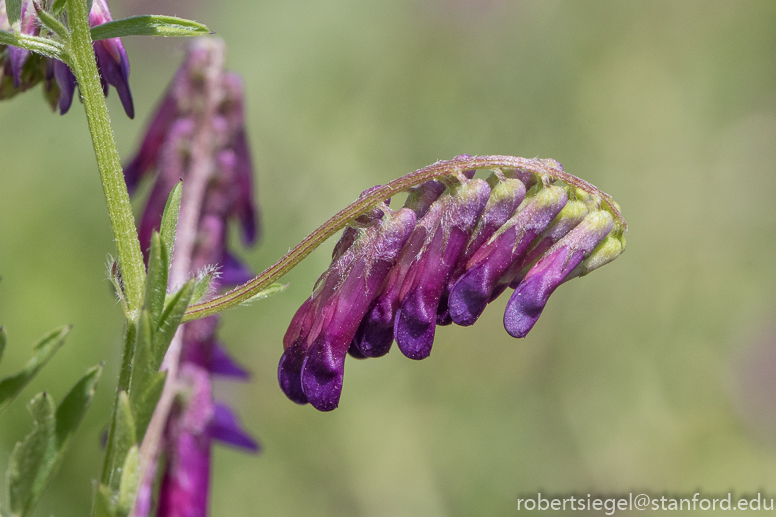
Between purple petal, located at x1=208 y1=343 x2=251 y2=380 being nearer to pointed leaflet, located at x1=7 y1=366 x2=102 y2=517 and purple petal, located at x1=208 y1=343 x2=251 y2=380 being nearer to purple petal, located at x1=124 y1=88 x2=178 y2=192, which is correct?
purple petal, located at x1=124 y1=88 x2=178 y2=192

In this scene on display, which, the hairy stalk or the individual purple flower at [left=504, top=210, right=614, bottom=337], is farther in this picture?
the individual purple flower at [left=504, top=210, right=614, bottom=337]

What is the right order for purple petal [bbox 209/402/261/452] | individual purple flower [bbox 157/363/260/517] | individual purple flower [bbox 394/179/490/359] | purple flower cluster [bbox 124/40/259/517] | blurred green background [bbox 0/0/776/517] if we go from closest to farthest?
individual purple flower [bbox 394/179/490/359], individual purple flower [bbox 157/363/260/517], purple flower cluster [bbox 124/40/259/517], purple petal [bbox 209/402/261/452], blurred green background [bbox 0/0/776/517]

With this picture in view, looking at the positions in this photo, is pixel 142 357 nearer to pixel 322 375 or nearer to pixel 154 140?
pixel 322 375

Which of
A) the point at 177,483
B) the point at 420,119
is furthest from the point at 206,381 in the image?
the point at 420,119

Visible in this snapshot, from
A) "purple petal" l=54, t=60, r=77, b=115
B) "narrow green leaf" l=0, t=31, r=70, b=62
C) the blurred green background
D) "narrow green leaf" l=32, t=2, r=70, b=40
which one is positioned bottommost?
the blurred green background

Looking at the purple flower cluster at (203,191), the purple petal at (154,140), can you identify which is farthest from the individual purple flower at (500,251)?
the purple petal at (154,140)

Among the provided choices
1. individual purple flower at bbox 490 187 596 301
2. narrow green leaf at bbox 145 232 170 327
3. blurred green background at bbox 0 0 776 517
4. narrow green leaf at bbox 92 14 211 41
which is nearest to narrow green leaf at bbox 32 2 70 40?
narrow green leaf at bbox 92 14 211 41

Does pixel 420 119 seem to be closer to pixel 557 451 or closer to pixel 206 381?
pixel 557 451

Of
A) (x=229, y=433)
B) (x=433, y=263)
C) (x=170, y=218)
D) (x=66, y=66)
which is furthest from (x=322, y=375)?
(x=229, y=433)
